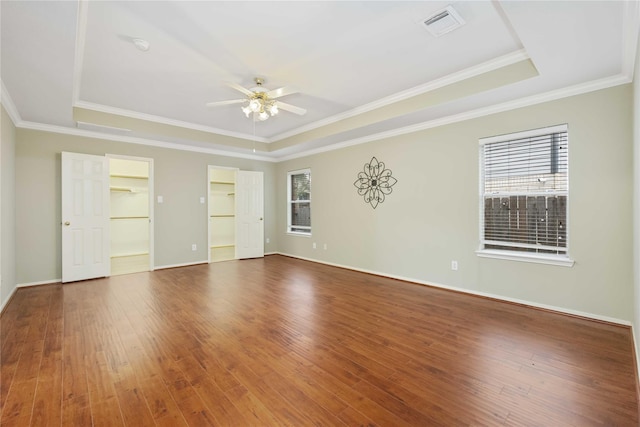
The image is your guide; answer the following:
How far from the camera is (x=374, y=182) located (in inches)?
199

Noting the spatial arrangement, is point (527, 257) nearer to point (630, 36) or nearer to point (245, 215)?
point (630, 36)

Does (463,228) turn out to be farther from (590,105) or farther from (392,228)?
(590,105)

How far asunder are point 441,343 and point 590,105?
296 centimetres

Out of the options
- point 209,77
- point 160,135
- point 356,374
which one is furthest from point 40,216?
point 356,374

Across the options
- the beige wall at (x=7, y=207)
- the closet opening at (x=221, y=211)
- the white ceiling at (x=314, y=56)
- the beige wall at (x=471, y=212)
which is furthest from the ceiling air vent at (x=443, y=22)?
the closet opening at (x=221, y=211)

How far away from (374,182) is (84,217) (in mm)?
4973

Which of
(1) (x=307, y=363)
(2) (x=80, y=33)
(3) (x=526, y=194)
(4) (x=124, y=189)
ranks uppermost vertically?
(2) (x=80, y=33)

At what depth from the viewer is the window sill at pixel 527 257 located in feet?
10.3

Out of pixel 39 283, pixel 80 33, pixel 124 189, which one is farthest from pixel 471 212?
pixel 124 189

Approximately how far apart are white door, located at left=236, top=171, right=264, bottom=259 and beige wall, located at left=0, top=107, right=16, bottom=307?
356 centimetres

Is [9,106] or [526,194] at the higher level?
[9,106]

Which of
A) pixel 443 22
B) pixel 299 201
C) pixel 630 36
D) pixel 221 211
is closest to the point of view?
pixel 630 36

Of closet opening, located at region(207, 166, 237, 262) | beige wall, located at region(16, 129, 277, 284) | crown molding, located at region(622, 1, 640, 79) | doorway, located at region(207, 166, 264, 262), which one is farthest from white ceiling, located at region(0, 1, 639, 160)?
closet opening, located at region(207, 166, 237, 262)

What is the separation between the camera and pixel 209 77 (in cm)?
333
